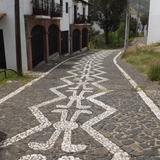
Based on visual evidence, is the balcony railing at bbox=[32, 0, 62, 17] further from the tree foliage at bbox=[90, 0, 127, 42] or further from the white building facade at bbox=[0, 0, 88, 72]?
the tree foliage at bbox=[90, 0, 127, 42]

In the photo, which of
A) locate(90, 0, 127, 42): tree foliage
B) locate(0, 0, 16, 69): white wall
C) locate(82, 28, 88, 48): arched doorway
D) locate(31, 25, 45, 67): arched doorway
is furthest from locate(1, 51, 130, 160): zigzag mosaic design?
locate(90, 0, 127, 42): tree foliage

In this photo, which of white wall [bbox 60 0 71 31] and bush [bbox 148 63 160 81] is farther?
white wall [bbox 60 0 71 31]

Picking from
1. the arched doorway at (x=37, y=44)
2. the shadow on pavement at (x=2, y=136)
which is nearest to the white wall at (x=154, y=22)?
the arched doorway at (x=37, y=44)

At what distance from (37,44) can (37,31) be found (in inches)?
32.4

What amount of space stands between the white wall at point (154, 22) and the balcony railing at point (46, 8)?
43.3 feet

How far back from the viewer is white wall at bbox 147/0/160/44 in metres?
32.3

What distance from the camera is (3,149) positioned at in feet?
19.4

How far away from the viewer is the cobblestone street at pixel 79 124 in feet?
19.0

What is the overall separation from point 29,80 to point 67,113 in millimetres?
5599

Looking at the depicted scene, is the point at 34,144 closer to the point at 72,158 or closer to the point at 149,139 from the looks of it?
the point at 72,158

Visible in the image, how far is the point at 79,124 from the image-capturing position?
24.0ft

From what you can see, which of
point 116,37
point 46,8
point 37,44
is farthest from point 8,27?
point 116,37

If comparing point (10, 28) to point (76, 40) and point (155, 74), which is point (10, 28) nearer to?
point (155, 74)

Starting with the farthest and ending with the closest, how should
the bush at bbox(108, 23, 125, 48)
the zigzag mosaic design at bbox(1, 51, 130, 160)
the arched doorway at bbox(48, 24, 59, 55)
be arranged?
the bush at bbox(108, 23, 125, 48) → the arched doorway at bbox(48, 24, 59, 55) → the zigzag mosaic design at bbox(1, 51, 130, 160)
